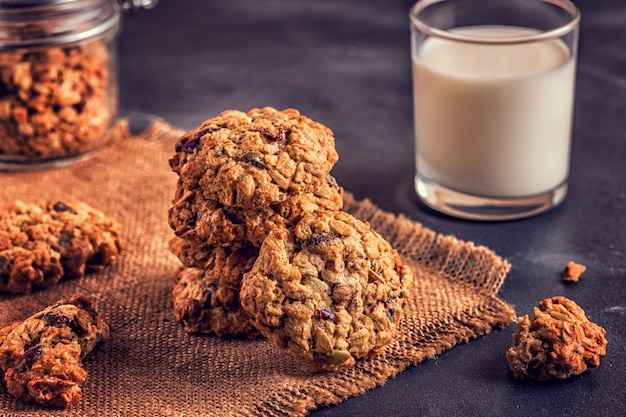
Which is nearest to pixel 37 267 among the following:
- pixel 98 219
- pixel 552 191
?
pixel 98 219

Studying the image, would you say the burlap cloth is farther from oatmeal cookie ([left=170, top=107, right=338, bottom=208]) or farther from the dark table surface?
oatmeal cookie ([left=170, top=107, right=338, bottom=208])

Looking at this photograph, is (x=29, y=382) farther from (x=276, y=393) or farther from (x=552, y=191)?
(x=552, y=191)

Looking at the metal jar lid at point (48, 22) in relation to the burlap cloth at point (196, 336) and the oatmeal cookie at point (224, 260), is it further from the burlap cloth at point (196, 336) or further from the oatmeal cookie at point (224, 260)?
the oatmeal cookie at point (224, 260)

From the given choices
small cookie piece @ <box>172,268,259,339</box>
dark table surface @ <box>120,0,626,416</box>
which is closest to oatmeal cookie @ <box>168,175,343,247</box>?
small cookie piece @ <box>172,268,259,339</box>

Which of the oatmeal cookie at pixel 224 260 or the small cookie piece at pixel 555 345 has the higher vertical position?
the oatmeal cookie at pixel 224 260

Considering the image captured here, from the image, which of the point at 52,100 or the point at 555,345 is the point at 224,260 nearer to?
the point at 555,345

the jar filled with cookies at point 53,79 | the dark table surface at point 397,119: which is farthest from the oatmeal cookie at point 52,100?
the dark table surface at point 397,119

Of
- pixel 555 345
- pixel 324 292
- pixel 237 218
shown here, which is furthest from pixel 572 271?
pixel 237 218
